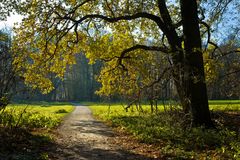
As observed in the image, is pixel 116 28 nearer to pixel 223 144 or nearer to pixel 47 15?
pixel 47 15

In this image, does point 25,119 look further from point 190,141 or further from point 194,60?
point 190,141

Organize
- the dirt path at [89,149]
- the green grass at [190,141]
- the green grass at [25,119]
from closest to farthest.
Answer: the green grass at [190,141] → the dirt path at [89,149] → the green grass at [25,119]

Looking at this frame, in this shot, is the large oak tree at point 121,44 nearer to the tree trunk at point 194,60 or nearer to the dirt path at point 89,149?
the tree trunk at point 194,60

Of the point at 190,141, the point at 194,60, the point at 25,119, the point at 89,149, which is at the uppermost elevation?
the point at 194,60

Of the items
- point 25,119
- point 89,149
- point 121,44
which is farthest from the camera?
Result: point 121,44

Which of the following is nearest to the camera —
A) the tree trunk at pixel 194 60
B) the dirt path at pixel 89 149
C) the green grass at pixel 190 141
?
the green grass at pixel 190 141

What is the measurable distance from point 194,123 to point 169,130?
1169 mm

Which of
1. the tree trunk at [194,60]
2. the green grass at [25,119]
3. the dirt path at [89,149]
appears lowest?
the dirt path at [89,149]

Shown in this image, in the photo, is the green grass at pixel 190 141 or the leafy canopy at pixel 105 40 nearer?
the green grass at pixel 190 141

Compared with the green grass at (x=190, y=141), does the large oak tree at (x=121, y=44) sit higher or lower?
higher

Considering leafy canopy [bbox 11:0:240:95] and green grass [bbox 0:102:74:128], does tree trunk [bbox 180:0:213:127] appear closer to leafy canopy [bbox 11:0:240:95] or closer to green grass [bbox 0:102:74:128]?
leafy canopy [bbox 11:0:240:95]

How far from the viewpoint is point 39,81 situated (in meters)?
20.2

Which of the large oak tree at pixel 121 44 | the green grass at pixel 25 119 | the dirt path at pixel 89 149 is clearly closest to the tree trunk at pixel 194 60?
the large oak tree at pixel 121 44

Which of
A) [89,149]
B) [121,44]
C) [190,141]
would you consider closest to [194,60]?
[190,141]
